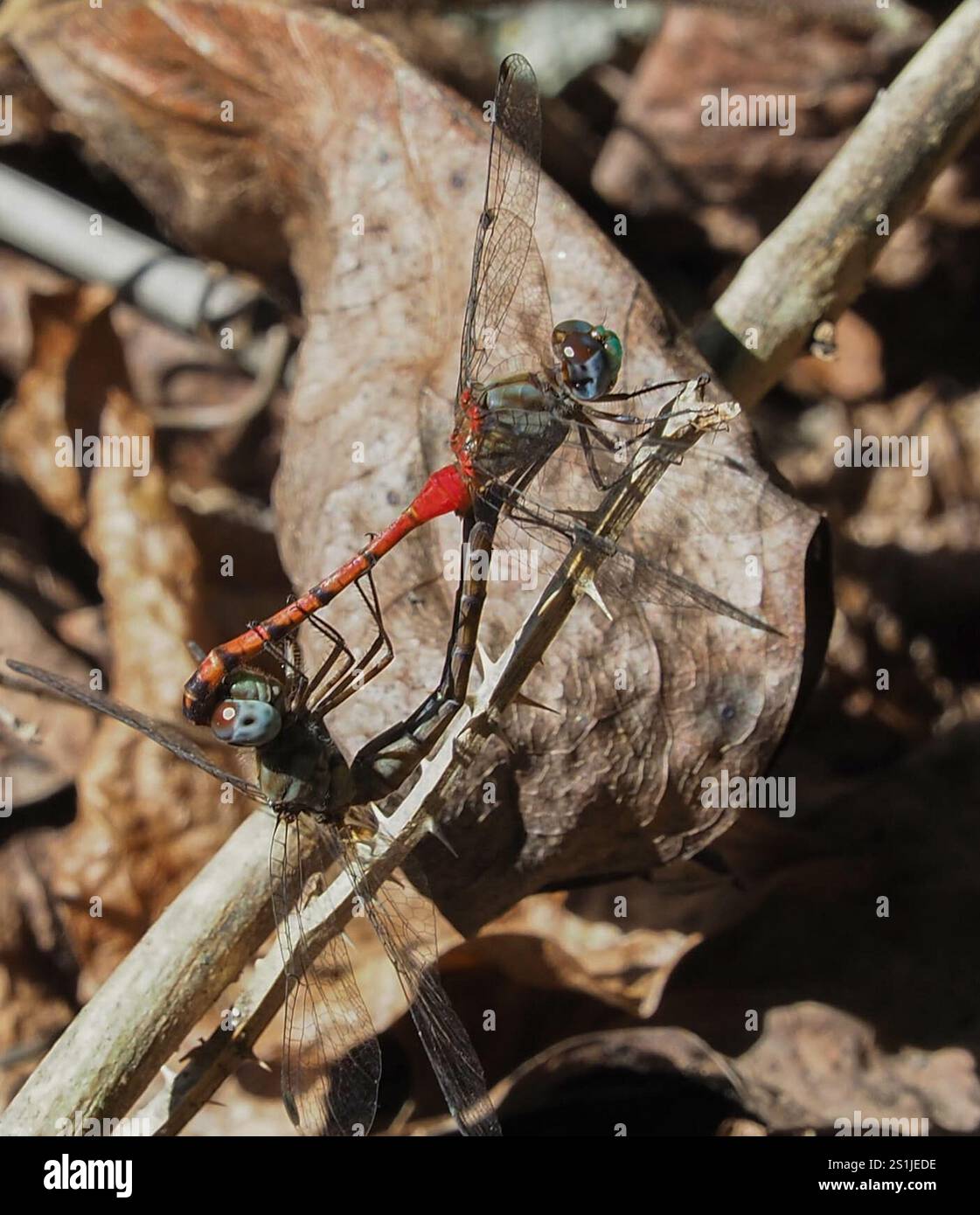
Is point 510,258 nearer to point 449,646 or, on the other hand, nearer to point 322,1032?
point 449,646

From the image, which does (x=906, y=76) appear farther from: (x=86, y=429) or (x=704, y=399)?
(x=86, y=429)

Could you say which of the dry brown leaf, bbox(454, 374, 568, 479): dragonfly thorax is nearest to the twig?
the dry brown leaf

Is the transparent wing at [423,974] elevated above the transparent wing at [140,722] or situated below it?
below

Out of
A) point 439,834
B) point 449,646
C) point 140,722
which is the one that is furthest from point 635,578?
point 140,722

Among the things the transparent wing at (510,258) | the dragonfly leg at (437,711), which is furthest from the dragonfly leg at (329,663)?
the transparent wing at (510,258)

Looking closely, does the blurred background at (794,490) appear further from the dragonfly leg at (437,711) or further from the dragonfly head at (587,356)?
the dragonfly head at (587,356)

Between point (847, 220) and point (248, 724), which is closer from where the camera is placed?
point (248, 724)
